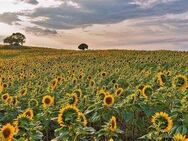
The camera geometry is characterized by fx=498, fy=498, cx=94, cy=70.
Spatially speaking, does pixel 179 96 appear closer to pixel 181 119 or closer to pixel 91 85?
pixel 181 119

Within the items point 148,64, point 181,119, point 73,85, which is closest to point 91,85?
point 73,85

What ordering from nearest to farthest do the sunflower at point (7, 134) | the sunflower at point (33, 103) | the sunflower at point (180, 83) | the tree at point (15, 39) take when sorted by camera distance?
1. the sunflower at point (7, 134)
2. the sunflower at point (180, 83)
3. the sunflower at point (33, 103)
4. the tree at point (15, 39)

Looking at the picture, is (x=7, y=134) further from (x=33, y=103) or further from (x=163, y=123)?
(x=33, y=103)

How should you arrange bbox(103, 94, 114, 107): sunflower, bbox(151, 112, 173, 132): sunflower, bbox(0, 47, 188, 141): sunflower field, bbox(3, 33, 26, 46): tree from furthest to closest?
1. bbox(3, 33, 26, 46): tree
2. bbox(103, 94, 114, 107): sunflower
3. bbox(0, 47, 188, 141): sunflower field
4. bbox(151, 112, 173, 132): sunflower

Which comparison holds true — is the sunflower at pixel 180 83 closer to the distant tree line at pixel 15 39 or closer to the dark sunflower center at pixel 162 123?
the dark sunflower center at pixel 162 123

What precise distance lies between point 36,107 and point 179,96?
11.9 feet

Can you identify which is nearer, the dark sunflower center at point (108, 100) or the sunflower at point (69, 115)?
the sunflower at point (69, 115)

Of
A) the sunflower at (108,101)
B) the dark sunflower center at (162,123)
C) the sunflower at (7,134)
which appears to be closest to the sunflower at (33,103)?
the sunflower at (108,101)

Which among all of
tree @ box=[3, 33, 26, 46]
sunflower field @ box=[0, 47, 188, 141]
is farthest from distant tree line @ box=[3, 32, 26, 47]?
sunflower field @ box=[0, 47, 188, 141]

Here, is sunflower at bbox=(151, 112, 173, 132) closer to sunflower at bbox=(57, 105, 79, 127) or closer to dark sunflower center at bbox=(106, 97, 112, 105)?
sunflower at bbox=(57, 105, 79, 127)

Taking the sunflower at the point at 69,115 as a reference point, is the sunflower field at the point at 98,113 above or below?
below

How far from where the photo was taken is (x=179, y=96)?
34.8ft

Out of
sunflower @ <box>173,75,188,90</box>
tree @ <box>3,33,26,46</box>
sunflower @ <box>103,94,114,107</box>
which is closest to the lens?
sunflower @ <box>103,94,114,107</box>

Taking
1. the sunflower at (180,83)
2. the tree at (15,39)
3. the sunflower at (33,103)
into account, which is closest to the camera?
the sunflower at (180,83)
